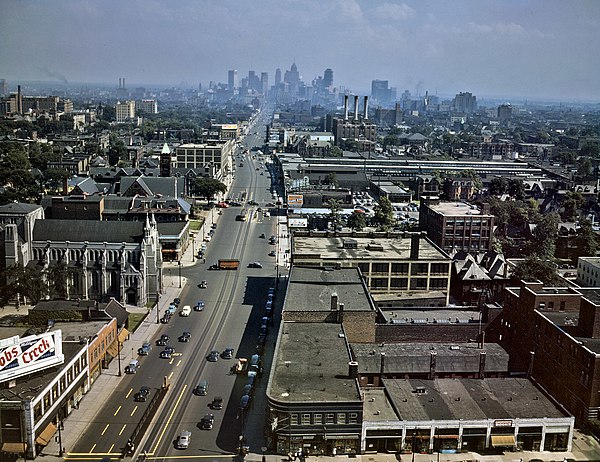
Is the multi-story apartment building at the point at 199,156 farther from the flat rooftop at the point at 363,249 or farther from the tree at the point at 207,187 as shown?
the flat rooftop at the point at 363,249

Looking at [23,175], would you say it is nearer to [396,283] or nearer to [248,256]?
[248,256]

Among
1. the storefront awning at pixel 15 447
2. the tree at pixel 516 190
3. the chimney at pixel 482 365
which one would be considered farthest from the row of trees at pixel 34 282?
the tree at pixel 516 190

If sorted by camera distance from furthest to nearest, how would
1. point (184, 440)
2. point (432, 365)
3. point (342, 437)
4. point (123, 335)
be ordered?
point (123, 335), point (432, 365), point (184, 440), point (342, 437)

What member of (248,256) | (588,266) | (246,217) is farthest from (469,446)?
(246,217)

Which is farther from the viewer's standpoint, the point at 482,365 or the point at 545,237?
the point at 545,237

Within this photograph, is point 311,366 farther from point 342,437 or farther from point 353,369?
point 342,437

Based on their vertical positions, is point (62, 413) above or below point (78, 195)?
below

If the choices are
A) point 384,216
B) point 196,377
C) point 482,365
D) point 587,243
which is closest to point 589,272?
point 587,243

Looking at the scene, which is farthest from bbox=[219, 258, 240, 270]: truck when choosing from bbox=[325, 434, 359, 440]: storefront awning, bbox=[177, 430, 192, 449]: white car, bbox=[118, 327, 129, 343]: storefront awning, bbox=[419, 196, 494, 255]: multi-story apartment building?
bbox=[325, 434, 359, 440]: storefront awning
